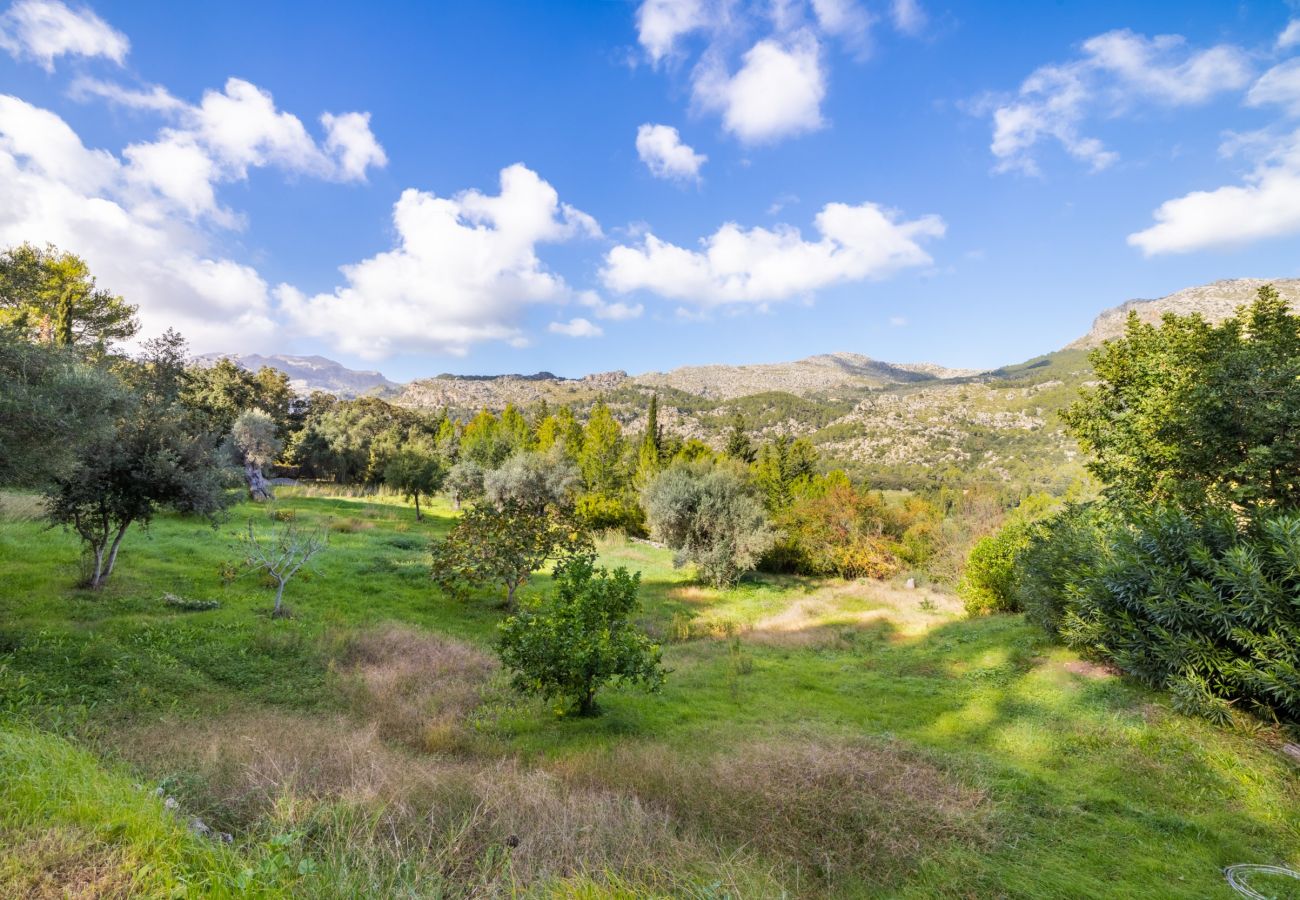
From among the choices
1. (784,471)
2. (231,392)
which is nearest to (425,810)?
(784,471)

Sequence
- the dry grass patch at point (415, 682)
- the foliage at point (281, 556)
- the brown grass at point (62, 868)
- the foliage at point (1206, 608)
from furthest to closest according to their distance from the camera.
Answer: the foliage at point (281, 556) → the dry grass patch at point (415, 682) → the foliage at point (1206, 608) → the brown grass at point (62, 868)

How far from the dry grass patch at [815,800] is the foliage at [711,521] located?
2133 centimetres

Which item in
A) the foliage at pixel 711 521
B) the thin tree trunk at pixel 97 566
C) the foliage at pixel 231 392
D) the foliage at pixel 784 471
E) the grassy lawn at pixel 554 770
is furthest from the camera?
the foliage at pixel 784 471

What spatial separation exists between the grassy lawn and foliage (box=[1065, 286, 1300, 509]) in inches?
204

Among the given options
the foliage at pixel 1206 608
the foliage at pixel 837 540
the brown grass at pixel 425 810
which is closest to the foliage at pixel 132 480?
the brown grass at pixel 425 810

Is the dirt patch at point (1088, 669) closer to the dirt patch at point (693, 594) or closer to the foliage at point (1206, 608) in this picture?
the foliage at point (1206, 608)

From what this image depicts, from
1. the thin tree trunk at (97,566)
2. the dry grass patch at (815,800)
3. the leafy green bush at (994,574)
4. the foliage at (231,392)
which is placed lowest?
the leafy green bush at (994,574)

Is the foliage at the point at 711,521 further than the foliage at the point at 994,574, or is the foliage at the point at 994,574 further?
the foliage at the point at 711,521

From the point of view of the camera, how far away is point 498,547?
17.7 metres

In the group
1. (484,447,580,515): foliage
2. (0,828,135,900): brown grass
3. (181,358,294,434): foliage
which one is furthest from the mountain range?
(0,828,135,900): brown grass

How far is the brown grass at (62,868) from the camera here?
9.52ft

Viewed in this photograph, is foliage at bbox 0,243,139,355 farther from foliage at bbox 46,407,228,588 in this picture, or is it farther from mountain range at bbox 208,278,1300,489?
foliage at bbox 46,407,228,588

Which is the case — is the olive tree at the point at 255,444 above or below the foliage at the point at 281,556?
above

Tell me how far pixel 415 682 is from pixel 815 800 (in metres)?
8.49
